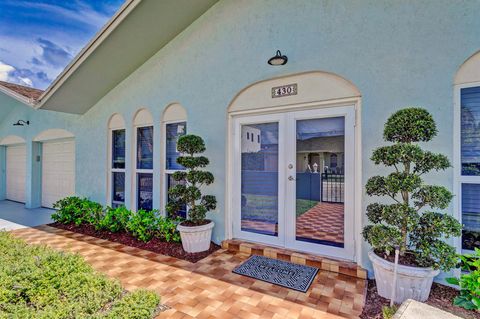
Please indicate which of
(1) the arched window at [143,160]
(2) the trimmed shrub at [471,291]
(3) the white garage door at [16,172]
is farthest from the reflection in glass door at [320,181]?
(3) the white garage door at [16,172]

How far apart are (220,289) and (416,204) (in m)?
2.61

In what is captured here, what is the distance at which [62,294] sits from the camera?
255 cm

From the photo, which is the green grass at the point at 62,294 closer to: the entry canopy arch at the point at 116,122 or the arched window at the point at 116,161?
the arched window at the point at 116,161

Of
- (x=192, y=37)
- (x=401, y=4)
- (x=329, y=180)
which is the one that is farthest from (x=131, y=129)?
(x=401, y=4)

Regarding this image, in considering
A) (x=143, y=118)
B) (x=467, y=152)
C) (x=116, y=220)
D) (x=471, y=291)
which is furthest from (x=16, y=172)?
(x=467, y=152)

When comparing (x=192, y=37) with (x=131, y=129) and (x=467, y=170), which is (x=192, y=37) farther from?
(x=467, y=170)

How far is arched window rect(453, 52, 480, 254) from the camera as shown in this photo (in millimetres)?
2980

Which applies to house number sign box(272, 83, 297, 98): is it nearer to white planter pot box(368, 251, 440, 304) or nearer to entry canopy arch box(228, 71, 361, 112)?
entry canopy arch box(228, 71, 361, 112)

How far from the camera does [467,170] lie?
9.91 ft

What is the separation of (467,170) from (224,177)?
11.9ft

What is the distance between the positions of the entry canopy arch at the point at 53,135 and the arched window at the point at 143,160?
2.96 meters

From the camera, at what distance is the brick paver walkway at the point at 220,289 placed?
2.65 metres

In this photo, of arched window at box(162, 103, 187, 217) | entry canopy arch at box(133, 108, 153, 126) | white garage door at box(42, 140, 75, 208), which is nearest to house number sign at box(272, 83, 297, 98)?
arched window at box(162, 103, 187, 217)

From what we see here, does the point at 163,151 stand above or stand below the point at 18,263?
above
